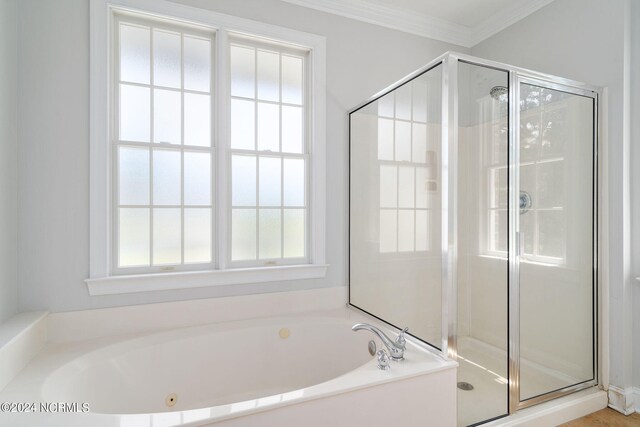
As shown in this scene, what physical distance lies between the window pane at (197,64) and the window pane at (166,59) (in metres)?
0.06

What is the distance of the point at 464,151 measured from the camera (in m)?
1.67

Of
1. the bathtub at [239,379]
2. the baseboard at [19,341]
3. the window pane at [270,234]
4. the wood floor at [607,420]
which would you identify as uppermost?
the window pane at [270,234]

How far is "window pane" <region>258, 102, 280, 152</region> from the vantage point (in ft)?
7.90

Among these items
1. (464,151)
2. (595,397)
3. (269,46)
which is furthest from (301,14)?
(595,397)

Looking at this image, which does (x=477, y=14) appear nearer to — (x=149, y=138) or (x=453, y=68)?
(x=453, y=68)

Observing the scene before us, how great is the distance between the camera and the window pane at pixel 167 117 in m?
2.15

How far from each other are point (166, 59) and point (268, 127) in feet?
2.57

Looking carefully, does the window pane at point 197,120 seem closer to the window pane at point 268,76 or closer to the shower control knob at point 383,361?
the window pane at point 268,76

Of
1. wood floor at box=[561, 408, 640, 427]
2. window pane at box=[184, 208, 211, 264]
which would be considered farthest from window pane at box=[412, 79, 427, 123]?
wood floor at box=[561, 408, 640, 427]

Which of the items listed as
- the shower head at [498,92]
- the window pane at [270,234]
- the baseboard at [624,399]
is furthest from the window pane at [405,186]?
the baseboard at [624,399]

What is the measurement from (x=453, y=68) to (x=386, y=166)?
69 cm

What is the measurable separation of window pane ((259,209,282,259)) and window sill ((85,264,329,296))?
136 mm

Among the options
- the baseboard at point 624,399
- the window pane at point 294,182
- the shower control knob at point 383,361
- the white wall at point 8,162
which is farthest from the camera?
the window pane at point 294,182

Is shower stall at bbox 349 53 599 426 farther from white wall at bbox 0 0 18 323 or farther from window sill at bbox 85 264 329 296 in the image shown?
white wall at bbox 0 0 18 323
